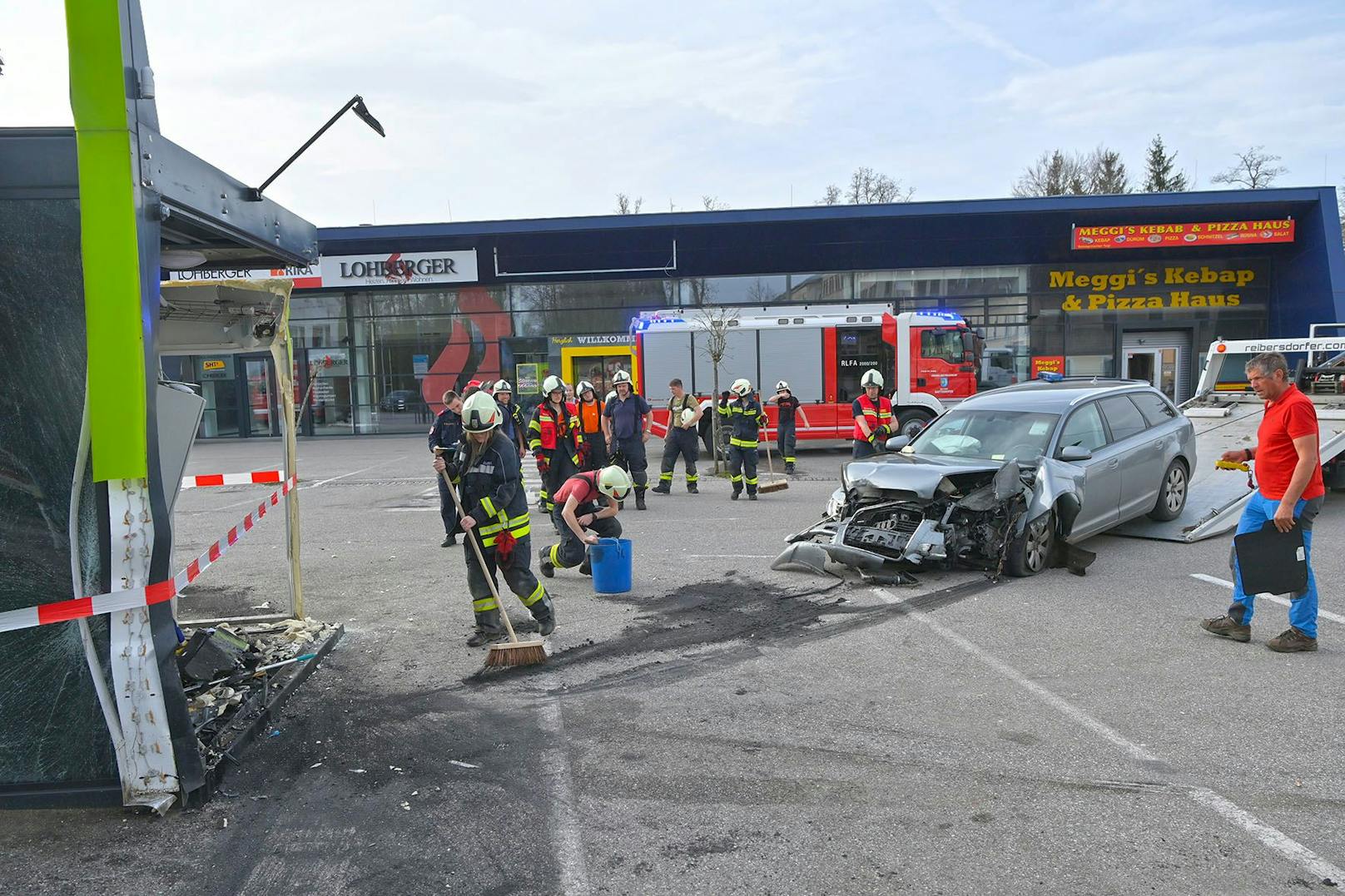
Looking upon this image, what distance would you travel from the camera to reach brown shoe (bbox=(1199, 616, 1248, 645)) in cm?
590

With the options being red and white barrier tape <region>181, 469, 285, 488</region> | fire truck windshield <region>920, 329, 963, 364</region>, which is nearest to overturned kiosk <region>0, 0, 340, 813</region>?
red and white barrier tape <region>181, 469, 285, 488</region>

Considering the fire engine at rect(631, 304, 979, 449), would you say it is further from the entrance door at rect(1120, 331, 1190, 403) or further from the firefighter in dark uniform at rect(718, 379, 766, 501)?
the entrance door at rect(1120, 331, 1190, 403)

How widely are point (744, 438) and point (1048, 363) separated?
1733 centimetres

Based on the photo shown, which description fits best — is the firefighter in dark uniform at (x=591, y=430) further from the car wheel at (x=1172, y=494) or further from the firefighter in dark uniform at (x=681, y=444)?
the car wheel at (x=1172, y=494)

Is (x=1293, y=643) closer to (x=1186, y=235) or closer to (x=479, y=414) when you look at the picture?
(x=479, y=414)

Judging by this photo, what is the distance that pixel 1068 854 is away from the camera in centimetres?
341

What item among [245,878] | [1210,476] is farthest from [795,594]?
[1210,476]

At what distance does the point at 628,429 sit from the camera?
39.9ft

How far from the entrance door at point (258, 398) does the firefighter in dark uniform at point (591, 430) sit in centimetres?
2115

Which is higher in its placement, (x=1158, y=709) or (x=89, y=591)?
(x=89, y=591)

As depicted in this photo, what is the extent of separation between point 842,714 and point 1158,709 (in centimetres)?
163

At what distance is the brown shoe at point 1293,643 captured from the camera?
5668mm

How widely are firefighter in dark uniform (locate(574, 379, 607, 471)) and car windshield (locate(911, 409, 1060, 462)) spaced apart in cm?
365

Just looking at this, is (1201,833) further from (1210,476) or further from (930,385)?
(930,385)
